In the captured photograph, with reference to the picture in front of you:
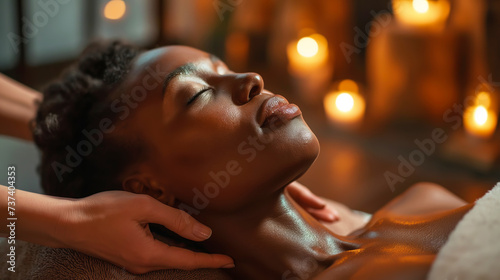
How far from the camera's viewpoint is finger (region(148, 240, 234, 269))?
108 centimetres

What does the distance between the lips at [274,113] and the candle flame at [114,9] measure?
11.1ft

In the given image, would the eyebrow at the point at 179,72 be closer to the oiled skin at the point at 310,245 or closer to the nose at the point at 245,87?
the nose at the point at 245,87

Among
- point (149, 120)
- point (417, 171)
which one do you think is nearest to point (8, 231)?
point (149, 120)

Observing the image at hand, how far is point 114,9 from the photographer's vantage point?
4.25m

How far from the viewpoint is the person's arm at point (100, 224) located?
41.7 inches

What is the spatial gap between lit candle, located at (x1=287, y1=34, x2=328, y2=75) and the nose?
2385mm

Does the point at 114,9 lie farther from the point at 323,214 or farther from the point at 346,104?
the point at 323,214

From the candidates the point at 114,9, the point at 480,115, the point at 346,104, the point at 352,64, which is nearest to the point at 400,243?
the point at 480,115

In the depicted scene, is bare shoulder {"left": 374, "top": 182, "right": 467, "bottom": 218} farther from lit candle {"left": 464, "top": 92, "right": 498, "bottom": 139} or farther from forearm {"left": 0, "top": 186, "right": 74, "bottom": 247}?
lit candle {"left": 464, "top": 92, "right": 498, "bottom": 139}

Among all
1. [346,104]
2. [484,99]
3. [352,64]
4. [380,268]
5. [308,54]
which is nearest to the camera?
[380,268]

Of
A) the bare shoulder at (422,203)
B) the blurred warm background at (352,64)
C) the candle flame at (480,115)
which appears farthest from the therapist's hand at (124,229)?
the candle flame at (480,115)

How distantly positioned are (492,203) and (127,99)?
0.80 metres

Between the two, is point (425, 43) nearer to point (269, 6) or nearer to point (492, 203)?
point (269, 6)

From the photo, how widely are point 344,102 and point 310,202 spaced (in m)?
1.75
